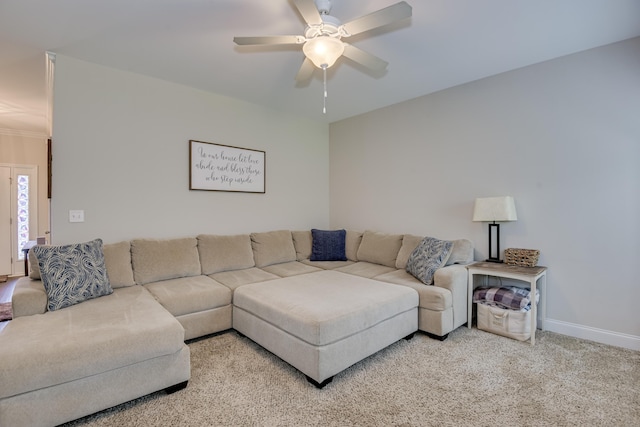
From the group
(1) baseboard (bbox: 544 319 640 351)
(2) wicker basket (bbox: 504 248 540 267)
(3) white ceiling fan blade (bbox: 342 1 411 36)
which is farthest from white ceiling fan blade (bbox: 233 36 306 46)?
(1) baseboard (bbox: 544 319 640 351)

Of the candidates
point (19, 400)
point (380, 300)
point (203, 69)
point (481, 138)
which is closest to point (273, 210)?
point (203, 69)

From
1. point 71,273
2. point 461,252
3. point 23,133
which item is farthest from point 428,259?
point 23,133

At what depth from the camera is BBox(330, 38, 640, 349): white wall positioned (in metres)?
2.56

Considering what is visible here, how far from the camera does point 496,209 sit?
296 cm

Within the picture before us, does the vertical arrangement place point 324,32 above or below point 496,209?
above

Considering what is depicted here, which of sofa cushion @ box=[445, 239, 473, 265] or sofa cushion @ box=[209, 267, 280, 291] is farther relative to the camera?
sofa cushion @ box=[445, 239, 473, 265]

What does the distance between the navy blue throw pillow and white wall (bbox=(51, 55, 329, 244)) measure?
61 cm

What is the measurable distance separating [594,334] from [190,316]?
3.55 m

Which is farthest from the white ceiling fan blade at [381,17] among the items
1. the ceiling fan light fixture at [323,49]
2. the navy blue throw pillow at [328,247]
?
the navy blue throw pillow at [328,247]

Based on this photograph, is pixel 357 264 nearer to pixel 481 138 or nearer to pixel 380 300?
pixel 380 300

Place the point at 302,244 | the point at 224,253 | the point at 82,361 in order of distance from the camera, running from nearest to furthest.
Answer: the point at 82,361, the point at 224,253, the point at 302,244

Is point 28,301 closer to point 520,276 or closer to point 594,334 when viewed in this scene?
point 520,276

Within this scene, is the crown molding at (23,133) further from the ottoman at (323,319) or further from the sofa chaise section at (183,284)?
the ottoman at (323,319)

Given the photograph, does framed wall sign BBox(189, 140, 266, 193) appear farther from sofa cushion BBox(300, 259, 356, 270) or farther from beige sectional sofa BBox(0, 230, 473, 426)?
sofa cushion BBox(300, 259, 356, 270)
